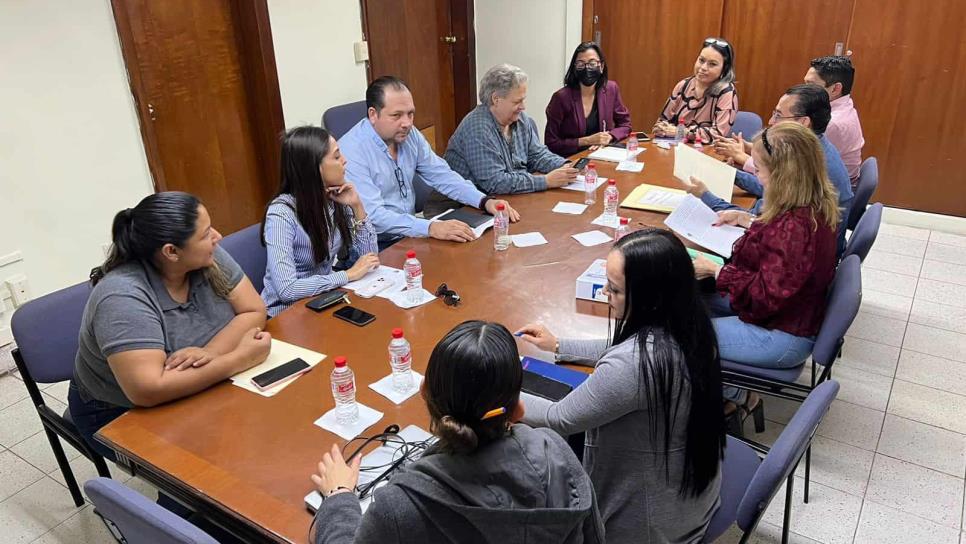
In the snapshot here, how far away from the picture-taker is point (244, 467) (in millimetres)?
1565

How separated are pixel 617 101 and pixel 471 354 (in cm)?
385

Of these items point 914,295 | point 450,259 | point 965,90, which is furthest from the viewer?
point 965,90

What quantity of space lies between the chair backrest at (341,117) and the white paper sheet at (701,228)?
2.56 metres

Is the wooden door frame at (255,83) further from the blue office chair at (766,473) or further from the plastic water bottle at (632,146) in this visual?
the blue office chair at (766,473)

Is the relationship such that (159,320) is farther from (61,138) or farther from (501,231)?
(61,138)

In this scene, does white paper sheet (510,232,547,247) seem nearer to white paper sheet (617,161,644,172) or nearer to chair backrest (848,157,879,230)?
white paper sheet (617,161,644,172)

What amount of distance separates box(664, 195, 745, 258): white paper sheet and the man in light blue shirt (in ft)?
2.43

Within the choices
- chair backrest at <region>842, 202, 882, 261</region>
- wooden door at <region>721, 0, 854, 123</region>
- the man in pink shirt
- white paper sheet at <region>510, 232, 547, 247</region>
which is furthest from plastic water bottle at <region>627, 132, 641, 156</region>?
wooden door at <region>721, 0, 854, 123</region>

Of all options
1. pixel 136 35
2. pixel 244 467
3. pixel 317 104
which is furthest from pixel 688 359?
pixel 317 104

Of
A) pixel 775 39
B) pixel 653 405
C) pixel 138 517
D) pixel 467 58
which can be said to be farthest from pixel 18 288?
pixel 775 39

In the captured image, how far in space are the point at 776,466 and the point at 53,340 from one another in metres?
2.21

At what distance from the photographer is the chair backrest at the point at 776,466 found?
1536 mm

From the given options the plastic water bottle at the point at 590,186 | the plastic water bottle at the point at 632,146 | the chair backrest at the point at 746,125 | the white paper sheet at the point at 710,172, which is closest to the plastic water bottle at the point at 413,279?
the plastic water bottle at the point at 590,186

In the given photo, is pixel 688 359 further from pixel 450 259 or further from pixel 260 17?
pixel 260 17
